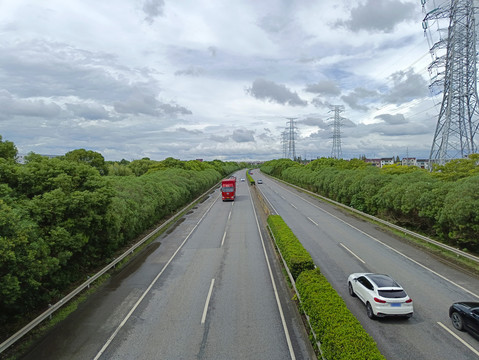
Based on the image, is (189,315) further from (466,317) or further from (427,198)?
(427,198)

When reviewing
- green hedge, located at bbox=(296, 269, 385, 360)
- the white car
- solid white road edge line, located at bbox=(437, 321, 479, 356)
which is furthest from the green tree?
solid white road edge line, located at bbox=(437, 321, 479, 356)

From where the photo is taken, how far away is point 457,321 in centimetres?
1084

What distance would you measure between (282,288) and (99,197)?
1082 centimetres

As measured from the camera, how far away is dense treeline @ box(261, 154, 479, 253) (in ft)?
59.0

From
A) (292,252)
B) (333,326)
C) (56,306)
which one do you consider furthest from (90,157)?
(333,326)

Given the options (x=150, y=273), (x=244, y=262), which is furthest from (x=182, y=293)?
(x=244, y=262)

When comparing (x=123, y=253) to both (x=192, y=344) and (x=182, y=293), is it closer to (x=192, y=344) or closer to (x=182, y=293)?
(x=182, y=293)

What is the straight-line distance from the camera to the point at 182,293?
1461 cm

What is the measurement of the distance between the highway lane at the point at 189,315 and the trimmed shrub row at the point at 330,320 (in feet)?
3.60

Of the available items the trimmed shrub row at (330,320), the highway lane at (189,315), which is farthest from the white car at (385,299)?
the highway lane at (189,315)

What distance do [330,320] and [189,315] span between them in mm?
6035

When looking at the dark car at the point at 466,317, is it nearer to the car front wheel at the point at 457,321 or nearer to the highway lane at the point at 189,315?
the car front wheel at the point at 457,321

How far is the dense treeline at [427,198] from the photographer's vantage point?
1797cm

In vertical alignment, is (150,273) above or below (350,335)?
below
